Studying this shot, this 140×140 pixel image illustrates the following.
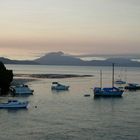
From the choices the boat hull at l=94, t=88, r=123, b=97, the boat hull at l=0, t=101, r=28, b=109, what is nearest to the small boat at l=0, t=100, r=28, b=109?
the boat hull at l=0, t=101, r=28, b=109

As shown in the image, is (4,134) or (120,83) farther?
(120,83)

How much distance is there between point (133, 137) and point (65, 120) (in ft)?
47.8

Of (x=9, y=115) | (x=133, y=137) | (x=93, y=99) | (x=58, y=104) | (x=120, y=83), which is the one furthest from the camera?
(x=120, y=83)

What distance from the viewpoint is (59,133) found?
167ft

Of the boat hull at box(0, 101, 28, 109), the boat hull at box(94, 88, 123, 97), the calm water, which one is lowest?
the calm water

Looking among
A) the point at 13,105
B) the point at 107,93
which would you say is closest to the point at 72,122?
the point at 13,105

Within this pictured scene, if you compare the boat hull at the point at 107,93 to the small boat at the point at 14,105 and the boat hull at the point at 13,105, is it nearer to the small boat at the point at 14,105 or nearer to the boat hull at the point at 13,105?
the small boat at the point at 14,105

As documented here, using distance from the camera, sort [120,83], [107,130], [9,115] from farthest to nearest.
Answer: [120,83]
[9,115]
[107,130]

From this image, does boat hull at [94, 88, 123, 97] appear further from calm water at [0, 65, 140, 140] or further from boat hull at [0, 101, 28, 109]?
boat hull at [0, 101, 28, 109]

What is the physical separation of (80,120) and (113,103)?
27214mm

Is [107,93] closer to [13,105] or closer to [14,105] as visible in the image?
[14,105]

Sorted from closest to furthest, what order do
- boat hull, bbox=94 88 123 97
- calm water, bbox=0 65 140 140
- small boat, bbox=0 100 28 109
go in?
1. calm water, bbox=0 65 140 140
2. small boat, bbox=0 100 28 109
3. boat hull, bbox=94 88 123 97

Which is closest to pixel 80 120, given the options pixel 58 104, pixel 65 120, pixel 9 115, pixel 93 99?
pixel 65 120

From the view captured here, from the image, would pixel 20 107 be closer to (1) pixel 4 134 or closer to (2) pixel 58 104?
(2) pixel 58 104
